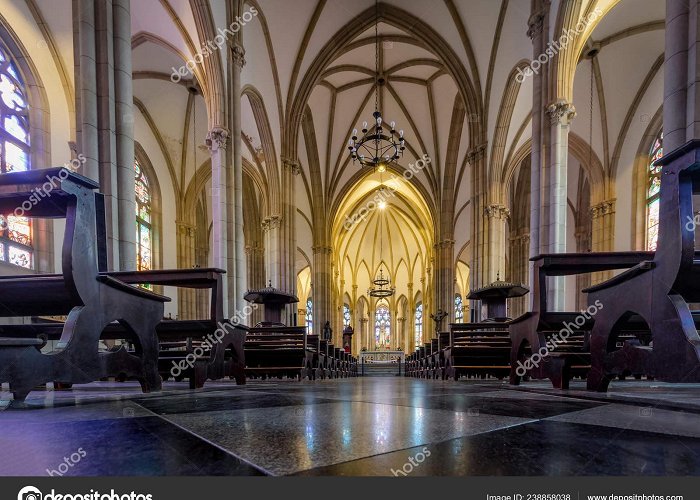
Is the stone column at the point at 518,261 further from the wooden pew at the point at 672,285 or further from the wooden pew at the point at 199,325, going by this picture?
the wooden pew at the point at 672,285

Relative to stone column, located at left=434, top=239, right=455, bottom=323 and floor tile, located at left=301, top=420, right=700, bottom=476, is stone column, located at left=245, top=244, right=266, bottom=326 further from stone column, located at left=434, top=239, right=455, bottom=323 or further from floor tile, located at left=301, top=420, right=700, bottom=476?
floor tile, located at left=301, top=420, right=700, bottom=476

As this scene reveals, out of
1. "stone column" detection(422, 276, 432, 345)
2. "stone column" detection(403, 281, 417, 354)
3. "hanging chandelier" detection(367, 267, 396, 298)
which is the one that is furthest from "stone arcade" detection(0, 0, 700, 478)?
"stone column" detection(403, 281, 417, 354)

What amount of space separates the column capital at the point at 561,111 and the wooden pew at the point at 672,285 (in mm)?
7791

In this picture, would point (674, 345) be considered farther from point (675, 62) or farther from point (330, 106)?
point (330, 106)

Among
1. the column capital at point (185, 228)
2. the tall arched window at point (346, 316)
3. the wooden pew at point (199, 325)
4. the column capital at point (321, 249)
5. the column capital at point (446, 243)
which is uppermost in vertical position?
the column capital at point (185, 228)

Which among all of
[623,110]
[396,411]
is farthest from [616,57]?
[396,411]

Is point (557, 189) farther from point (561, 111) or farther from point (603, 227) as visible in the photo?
point (603, 227)

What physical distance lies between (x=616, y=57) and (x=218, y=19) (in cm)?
1305

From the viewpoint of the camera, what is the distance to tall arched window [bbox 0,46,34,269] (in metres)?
9.60

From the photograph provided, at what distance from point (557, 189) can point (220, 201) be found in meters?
7.94

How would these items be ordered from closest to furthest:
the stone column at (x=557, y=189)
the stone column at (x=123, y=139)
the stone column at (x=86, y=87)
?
the stone column at (x=86, y=87), the stone column at (x=123, y=139), the stone column at (x=557, y=189)

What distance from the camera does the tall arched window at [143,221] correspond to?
629 inches

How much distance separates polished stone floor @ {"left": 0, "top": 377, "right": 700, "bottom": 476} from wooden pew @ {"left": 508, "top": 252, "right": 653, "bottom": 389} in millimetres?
1840

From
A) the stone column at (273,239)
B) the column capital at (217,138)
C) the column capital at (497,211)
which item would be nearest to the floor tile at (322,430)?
the column capital at (217,138)
